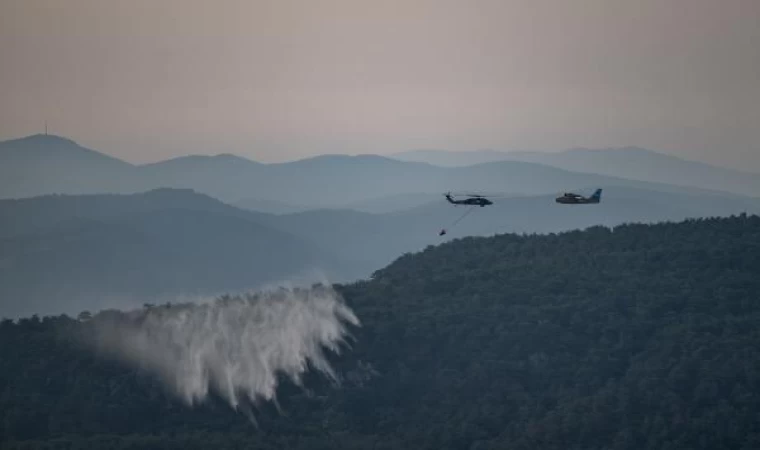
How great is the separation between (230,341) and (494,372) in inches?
682

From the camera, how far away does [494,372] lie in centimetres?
11500

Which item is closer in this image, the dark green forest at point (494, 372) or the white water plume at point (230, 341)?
the dark green forest at point (494, 372)

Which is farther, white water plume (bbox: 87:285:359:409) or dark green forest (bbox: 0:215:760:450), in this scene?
white water plume (bbox: 87:285:359:409)

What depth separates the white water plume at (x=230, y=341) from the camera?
354 feet

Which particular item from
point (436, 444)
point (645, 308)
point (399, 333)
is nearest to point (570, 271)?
point (645, 308)

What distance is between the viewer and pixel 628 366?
117125 mm

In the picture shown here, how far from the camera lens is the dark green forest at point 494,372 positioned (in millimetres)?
101188

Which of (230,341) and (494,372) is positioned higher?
(230,341)

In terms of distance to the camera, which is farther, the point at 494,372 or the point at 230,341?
the point at 494,372

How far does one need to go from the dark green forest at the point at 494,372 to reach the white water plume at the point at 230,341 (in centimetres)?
139

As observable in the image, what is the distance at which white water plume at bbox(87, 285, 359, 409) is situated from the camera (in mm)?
107938

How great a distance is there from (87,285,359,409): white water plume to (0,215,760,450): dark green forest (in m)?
1.39

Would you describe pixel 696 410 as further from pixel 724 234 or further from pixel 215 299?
pixel 724 234

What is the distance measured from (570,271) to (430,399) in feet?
109
